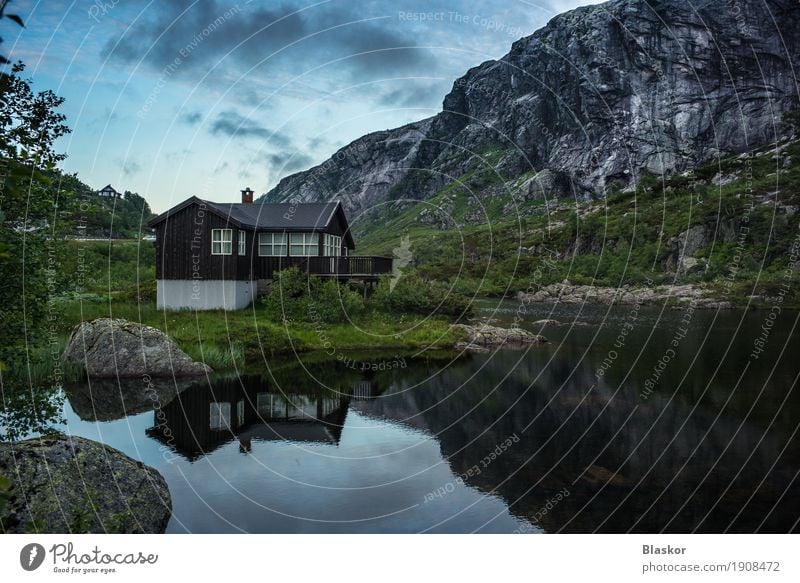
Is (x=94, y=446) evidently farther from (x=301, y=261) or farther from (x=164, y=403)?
(x=301, y=261)

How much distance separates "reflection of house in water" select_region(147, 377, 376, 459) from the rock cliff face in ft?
319

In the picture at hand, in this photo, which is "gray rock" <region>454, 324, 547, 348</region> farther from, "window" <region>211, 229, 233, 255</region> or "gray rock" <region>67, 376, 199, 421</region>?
"gray rock" <region>67, 376, 199, 421</region>

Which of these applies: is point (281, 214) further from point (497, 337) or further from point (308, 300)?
point (497, 337)

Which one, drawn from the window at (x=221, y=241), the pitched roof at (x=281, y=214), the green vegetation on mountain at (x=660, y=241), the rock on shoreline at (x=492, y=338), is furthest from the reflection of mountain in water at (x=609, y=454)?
the green vegetation on mountain at (x=660, y=241)

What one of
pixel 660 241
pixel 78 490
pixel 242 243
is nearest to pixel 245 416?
pixel 78 490

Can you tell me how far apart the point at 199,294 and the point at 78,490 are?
27625 mm

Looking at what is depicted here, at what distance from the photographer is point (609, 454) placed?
13836 mm

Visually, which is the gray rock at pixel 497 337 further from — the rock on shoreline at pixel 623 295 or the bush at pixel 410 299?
the rock on shoreline at pixel 623 295

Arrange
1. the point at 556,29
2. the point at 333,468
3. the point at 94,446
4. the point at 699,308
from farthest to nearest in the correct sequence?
the point at 556,29
the point at 699,308
the point at 333,468
the point at 94,446
